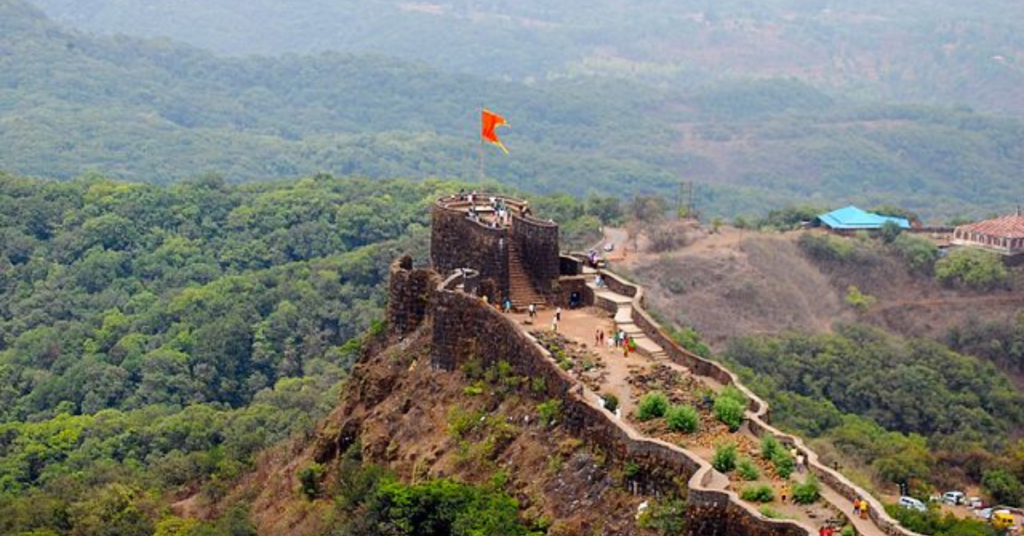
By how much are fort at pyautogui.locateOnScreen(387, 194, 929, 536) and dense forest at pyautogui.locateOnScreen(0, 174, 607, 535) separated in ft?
9.83

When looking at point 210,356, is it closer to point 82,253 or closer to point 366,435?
point 82,253

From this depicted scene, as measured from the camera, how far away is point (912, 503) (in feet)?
159

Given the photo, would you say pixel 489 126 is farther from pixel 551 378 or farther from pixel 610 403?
pixel 610 403

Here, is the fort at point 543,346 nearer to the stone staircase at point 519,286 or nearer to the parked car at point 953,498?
the stone staircase at point 519,286

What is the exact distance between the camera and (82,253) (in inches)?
3664

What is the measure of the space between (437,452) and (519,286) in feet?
16.9

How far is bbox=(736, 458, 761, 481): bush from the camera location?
27156 millimetres

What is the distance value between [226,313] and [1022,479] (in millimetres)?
38993

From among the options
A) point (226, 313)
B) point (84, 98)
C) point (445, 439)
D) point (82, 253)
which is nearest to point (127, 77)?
point (84, 98)

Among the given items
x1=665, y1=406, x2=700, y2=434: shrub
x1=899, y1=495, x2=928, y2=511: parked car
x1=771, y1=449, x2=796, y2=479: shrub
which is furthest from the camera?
x1=899, y1=495, x2=928, y2=511: parked car

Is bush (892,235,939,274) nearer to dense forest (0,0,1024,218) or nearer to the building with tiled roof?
the building with tiled roof

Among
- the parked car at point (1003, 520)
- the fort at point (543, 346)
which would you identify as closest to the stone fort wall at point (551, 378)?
the fort at point (543, 346)

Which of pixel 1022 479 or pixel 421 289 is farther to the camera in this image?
pixel 1022 479

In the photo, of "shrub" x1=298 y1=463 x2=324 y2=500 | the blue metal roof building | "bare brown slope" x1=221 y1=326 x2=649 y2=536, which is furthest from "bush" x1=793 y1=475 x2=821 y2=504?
the blue metal roof building
